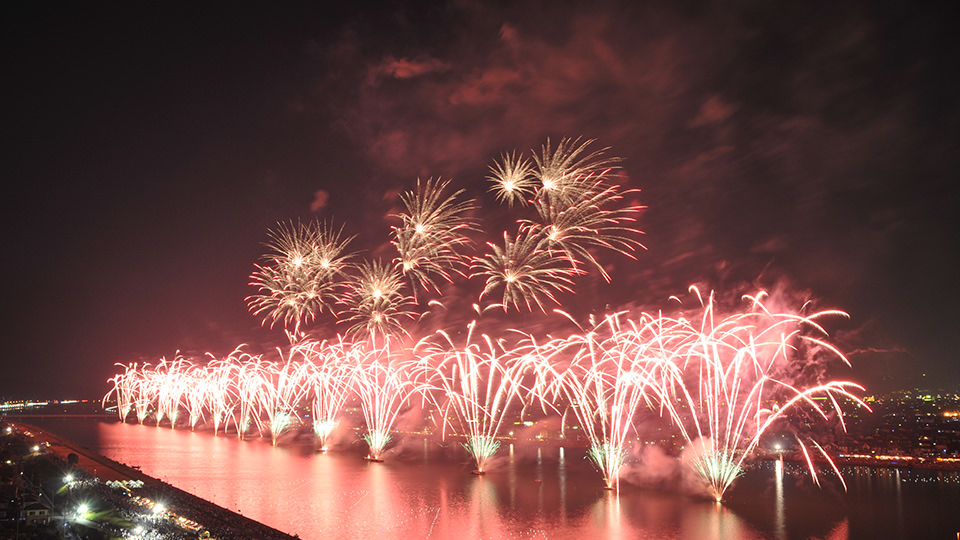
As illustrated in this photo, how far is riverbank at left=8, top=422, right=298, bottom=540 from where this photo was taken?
23.4 metres

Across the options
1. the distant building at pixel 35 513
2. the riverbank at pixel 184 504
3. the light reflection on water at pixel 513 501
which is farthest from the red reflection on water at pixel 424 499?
the distant building at pixel 35 513

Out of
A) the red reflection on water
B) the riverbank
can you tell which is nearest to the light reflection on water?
the red reflection on water

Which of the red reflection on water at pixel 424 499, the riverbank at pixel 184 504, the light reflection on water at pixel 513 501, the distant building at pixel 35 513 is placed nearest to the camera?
the riverbank at pixel 184 504

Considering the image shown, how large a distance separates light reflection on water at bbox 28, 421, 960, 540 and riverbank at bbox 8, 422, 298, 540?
1.08 meters

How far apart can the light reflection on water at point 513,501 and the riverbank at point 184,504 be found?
3.56 feet

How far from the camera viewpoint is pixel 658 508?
3048cm

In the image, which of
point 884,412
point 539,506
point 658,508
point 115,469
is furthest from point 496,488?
point 884,412

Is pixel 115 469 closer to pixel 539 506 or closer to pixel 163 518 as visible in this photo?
pixel 163 518

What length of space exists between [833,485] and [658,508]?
23150mm

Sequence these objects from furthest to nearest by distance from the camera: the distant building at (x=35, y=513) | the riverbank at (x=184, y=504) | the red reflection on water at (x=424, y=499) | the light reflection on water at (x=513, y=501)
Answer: the distant building at (x=35, y=513), the light reflection on water at (x=513, y=501), the red reflection on water at (x=424, y=499), the riverbank at (x=184, y=504)

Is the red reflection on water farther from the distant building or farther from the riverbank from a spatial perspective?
the distant building

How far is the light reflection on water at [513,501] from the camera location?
25.8 meters

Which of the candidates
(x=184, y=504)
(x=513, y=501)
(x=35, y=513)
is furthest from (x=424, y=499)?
(x=35, y=513)

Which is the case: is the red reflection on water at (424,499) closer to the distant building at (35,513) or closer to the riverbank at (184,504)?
the riverbank at (184,504)
